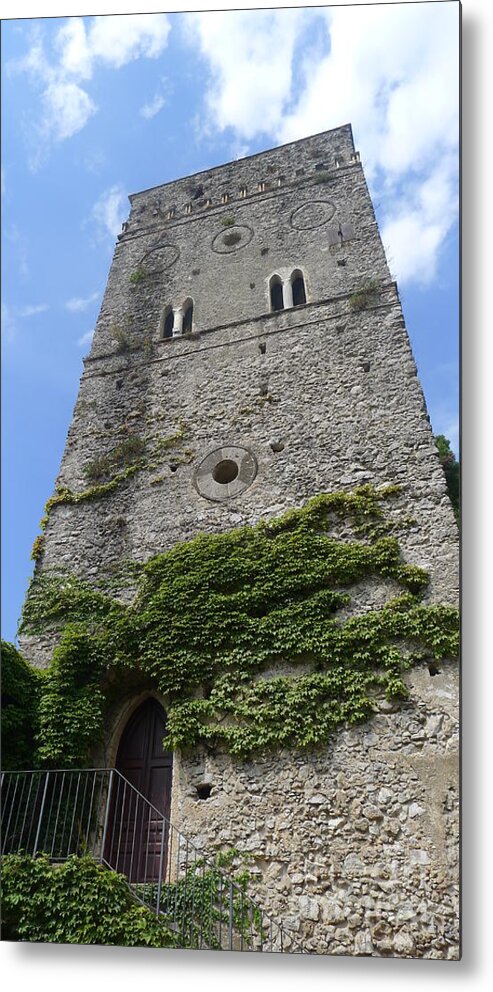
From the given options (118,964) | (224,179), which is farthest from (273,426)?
(224,179)

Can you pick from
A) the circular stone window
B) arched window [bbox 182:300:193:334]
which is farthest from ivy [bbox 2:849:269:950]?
arched window [bbox 182:300:193:334]

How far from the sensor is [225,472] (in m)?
9.50

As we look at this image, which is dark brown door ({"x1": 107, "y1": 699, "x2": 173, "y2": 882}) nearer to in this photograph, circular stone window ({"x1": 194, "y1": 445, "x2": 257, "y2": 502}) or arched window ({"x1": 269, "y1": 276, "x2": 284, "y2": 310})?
circular stone window ({"x1": 194, "y1": 445, "x2": 257, "y2": 502})

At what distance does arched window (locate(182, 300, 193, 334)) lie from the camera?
40.0ft

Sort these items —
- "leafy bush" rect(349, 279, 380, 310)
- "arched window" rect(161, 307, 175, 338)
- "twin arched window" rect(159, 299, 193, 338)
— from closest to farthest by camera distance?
"leafy bush" rect(349, 279, 380, 310)
"twin arched window" rect(159, 299, 193, 338)
"arched window" rect(161, 307, 175, 338)

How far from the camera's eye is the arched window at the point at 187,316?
1220 centimetres

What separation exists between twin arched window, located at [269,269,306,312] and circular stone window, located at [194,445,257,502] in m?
3.25

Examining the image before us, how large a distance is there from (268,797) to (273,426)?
4.87 meters

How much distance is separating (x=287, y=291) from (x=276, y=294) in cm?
31

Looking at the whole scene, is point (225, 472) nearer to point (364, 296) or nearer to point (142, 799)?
point (364, 296)

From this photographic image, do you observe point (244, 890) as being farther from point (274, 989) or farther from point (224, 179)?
point (224, 179)

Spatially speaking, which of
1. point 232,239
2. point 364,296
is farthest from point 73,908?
point 232,239

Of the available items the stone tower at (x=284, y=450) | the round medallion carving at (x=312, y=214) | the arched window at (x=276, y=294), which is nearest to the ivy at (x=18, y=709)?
the stone tower at (x=284, y=450)

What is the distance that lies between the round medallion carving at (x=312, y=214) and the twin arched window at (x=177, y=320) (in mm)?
2591
